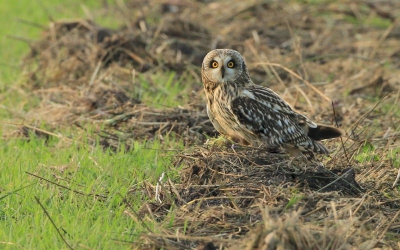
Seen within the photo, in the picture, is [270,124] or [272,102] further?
[272,102]

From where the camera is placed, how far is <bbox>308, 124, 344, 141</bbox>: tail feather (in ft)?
22.6

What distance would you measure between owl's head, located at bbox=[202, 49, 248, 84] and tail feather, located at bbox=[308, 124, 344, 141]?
2.69 feet

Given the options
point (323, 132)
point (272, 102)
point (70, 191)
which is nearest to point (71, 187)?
point (70, 191)

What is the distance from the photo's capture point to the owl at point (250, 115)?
694 cm

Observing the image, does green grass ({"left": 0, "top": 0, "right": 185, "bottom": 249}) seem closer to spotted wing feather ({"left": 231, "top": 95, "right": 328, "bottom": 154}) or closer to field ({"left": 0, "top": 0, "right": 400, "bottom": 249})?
field ({"left": 0, "top": 0, "right": 400, "bottom": 249})

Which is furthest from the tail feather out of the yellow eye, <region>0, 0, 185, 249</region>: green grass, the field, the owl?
<region>0, 0, 185, 249</region>: green grass

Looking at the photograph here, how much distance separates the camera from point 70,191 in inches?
243

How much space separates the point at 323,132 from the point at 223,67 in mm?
1044

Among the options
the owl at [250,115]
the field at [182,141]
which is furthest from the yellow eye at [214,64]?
the field at [182,141]

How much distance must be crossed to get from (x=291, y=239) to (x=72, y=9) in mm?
12022

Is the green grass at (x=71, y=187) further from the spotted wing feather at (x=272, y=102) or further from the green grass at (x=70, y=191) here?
the spotted wing feather at (x=272, y=102)

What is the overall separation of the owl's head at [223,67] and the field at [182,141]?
1.97ft

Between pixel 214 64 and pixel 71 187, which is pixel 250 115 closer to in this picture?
pixel 214 64

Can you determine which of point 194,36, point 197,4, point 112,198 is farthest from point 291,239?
point 197,4
